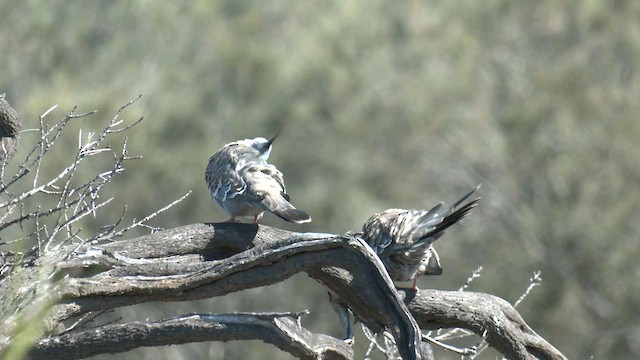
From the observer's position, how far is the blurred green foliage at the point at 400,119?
54.2 feet

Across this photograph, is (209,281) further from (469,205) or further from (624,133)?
(624,133)

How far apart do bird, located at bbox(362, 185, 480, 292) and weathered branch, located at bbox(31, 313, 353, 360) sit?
50.5 inches

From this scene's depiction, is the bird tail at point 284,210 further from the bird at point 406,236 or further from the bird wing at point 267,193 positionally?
the bird at point 406,236

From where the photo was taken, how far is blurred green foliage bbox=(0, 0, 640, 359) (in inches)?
651

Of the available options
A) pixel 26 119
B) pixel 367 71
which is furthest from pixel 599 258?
pixel 26 119

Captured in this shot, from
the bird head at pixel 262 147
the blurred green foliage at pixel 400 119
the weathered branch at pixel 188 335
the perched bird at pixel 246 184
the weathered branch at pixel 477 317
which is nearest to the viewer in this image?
the weathered branch at pixel 188 335

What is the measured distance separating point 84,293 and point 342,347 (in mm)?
930

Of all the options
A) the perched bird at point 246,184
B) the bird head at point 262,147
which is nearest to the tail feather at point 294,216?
the perched bird at point 246,184

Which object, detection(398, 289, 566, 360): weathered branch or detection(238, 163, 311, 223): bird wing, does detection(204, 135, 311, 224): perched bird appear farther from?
detection(398, 289, 566, 360): weathered branch

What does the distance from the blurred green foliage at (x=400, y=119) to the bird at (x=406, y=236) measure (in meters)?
9.83

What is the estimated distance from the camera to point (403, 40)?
761 inches

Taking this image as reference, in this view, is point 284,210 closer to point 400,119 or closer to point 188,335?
point 188,335

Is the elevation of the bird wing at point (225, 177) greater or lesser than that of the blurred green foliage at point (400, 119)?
lesser

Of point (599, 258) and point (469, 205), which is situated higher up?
point (599, 258)
